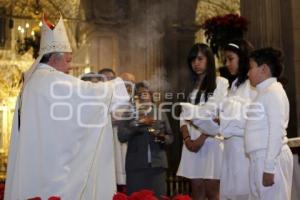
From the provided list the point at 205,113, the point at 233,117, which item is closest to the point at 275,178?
the point at 233,117

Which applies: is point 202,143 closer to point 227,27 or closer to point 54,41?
point 54,41

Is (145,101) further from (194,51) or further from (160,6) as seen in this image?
(160,6)

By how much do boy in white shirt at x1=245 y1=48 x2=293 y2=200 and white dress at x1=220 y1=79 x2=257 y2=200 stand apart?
210 mm

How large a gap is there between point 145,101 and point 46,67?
4.43 ft

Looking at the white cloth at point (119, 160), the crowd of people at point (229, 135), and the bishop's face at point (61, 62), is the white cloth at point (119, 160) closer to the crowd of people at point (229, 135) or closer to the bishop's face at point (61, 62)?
the crowd of people at point (229, 135)

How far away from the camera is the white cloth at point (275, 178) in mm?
3295

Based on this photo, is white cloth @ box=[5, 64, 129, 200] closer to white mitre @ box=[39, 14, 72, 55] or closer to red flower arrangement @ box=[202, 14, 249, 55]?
white mitre @ box=[39, 14, 72, 55]

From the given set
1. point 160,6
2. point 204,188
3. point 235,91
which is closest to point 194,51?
point 235,91

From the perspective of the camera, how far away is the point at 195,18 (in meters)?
10.5

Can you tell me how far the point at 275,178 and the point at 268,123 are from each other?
378mm

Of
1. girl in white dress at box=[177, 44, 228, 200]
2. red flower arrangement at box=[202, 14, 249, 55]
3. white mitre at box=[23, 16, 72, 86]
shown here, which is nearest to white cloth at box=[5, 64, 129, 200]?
white mitre at box=[23, 16, 72, 86]

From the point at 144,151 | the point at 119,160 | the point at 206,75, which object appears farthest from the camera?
the point at 119,160

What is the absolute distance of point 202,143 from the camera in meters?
3.98

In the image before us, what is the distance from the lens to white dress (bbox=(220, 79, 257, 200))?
12.1ft
